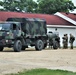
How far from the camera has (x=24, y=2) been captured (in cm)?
6650

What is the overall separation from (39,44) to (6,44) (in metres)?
3.84

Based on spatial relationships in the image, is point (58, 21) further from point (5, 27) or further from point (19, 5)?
point (19, 5)

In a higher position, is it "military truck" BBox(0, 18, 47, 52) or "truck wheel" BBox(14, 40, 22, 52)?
"military truck" BBox(0, 18, 47, 52)

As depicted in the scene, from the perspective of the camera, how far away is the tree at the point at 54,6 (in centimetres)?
6182

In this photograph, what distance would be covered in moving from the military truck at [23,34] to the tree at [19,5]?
3368 centimetres

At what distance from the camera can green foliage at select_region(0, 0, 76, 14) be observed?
6209 cm

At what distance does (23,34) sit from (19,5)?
123ft

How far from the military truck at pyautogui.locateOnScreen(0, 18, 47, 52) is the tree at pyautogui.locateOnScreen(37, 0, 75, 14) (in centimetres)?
3192

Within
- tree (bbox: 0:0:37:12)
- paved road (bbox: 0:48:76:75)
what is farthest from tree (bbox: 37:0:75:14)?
paved road (bbox: 0:48:76:75)

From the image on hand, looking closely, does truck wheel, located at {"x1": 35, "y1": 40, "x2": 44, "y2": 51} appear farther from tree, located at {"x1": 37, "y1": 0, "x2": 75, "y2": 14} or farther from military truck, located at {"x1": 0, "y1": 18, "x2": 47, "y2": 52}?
tree, located at {"x1": 37, "y1": 0, "x2": 75, "y2": 14}

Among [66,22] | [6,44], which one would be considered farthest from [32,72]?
[66,22]

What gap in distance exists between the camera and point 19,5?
6406 centimetres

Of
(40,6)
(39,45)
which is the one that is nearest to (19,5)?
(40,6)

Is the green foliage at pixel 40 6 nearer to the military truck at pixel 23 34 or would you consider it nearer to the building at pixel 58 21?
the building at pixel 58 21
